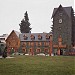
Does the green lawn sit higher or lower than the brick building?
lower

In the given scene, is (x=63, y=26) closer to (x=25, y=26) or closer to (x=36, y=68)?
(x=25, y=26)

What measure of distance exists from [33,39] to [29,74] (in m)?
74.2

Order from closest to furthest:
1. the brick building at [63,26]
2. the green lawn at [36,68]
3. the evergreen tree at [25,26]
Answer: the green lawn at [36,68] < the brick building at [63,26] < the evergreen tree at [25,26]

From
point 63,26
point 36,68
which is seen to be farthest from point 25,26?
point 36,68

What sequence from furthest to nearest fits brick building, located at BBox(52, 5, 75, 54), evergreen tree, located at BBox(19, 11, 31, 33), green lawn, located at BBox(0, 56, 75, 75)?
evergreen tree, located at BBox(19, 11, 31, 33)
brick building, located at BBox(52, 5, 75, 54)
green lawn, located at BBox(0, 56, 75, 75)

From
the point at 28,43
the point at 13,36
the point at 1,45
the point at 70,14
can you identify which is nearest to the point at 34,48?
the point at 28,43

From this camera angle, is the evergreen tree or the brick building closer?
the brick building

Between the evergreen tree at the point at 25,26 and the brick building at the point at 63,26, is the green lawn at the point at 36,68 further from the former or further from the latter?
the evergreen tree at the point at 25,26

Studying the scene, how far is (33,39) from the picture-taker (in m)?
90.2

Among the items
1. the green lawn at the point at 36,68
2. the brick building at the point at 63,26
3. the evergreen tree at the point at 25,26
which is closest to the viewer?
the green lawn at the point at 36,68

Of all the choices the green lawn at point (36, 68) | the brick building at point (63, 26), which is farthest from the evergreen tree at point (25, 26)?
the green lawn at point (36, 68)

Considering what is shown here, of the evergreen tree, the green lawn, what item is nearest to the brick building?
the evergreen tree

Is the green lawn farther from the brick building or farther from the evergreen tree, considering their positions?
the evergreen tree

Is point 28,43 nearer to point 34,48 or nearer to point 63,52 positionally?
point 34,48
